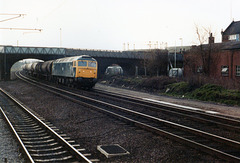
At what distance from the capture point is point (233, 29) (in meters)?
68.4

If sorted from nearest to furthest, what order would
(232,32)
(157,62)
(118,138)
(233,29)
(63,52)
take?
(118,138) < (157,62) < (63,52) < (232,32) < (233,29)

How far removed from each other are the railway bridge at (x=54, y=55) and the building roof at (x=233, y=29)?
3010 cm

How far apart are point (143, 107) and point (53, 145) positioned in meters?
7.87

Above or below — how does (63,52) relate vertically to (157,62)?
above

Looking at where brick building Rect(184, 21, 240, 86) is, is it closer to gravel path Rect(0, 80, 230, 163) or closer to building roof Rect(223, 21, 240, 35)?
gravel path Rect(0, 80, 230, 163)

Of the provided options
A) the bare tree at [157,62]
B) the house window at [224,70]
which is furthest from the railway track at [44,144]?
the bare tree at [157,62]

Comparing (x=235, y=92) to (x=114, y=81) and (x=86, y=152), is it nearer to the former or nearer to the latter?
(x=86, y=152)

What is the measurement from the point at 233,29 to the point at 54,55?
4979 centimetres

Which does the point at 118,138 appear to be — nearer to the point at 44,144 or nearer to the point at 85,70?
the point at 44,144

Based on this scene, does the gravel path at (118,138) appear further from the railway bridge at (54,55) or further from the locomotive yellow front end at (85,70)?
the railway bridge at (54,55)

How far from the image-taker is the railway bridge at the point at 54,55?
45375 millimetres

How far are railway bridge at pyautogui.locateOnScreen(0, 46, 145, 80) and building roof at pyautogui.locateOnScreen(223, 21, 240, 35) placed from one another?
30095 mm

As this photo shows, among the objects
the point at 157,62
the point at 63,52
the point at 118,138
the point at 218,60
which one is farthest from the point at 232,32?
the point at 118,138

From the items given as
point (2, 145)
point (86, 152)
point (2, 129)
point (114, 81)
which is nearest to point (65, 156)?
point (86, 152)
